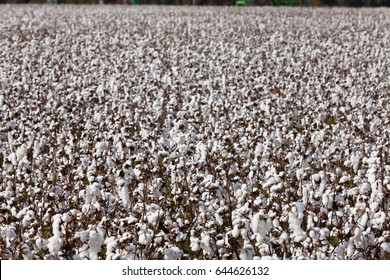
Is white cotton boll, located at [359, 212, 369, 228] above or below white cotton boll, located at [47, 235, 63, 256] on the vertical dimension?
above

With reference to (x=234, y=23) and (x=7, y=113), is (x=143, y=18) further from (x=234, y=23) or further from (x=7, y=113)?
(x=7, y=113)

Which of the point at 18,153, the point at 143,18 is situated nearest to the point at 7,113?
the point at 18,153

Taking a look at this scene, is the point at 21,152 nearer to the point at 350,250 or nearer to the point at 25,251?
the point at 25,251

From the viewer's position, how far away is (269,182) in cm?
715

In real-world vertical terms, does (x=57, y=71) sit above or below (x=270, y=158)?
above

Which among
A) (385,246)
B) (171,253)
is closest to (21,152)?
(171,253)

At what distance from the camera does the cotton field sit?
581cm

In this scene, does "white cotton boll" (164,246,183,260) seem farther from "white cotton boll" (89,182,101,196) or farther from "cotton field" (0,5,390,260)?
"white cotton boll" (89,182,101,196)

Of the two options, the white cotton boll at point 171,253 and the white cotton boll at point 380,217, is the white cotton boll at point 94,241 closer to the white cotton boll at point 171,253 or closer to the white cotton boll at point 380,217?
the white cotton boll at point 171,253

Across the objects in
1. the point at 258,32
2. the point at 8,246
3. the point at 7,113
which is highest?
the point at 258,32

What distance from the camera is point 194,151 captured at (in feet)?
30.6

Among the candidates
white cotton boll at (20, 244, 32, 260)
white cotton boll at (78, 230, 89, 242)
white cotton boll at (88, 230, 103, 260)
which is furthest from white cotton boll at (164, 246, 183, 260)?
white cotton boll at (20, 244, 32, 260)

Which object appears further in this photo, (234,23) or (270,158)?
(234,23)
